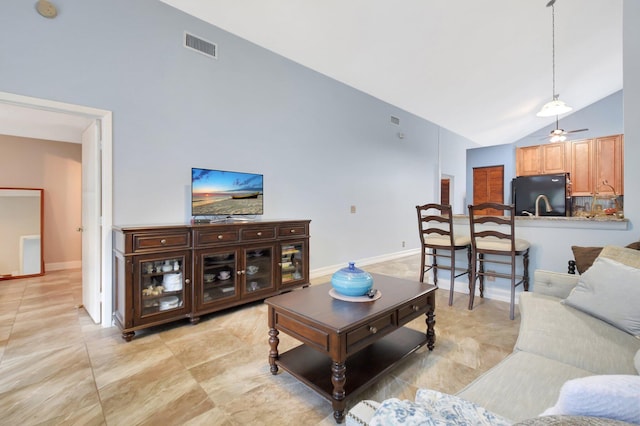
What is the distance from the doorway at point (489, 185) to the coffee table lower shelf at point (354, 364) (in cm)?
653

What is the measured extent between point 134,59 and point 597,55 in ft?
22.2

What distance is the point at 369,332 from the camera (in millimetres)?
1648

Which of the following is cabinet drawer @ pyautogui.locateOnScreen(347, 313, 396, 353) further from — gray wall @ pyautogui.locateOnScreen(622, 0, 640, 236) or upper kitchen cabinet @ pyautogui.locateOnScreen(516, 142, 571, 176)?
upper kitchen cabinet @ pyautogui.locateOnScreen(516, 142, 571, 176)

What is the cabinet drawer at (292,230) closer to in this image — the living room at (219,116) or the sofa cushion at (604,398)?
the living room at (219,116)

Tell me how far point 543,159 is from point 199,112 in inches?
302

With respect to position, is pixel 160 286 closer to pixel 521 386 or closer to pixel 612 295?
pixel 521 386

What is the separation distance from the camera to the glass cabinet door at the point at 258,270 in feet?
10.2

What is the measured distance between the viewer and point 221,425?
1.46m

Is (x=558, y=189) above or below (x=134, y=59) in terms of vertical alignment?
below

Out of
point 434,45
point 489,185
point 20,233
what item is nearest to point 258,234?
point 434,45

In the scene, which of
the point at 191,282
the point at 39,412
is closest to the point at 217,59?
the point at 191,282

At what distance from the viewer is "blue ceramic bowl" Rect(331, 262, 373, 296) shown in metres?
1.87

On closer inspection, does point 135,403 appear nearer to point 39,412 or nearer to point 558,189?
point 39,412

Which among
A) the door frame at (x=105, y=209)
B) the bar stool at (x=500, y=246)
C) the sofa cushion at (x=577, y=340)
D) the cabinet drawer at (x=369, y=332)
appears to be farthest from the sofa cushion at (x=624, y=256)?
the door frame at (x=105, y=209)
